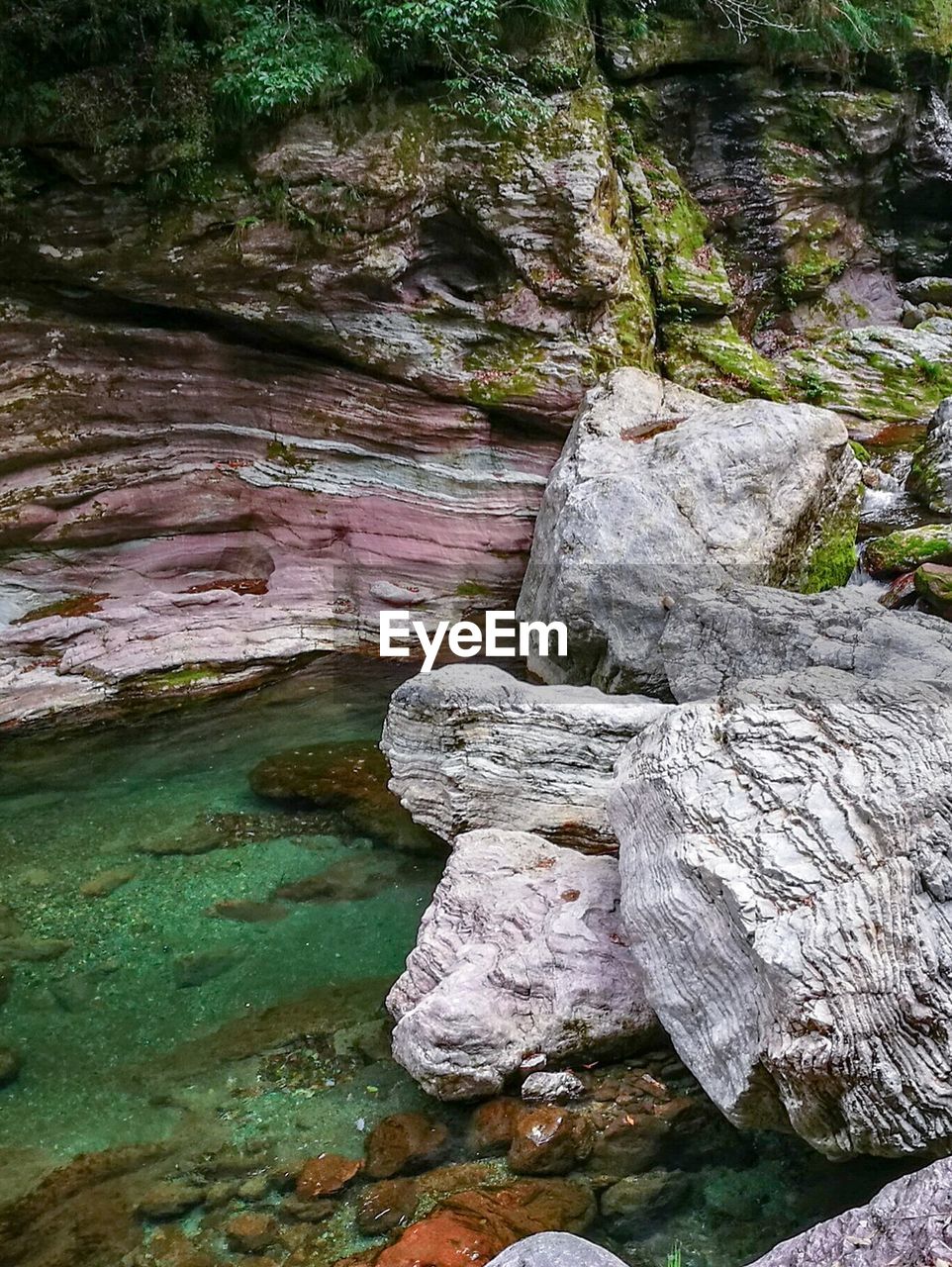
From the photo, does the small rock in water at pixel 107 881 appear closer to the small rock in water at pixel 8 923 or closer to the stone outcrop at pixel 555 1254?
the small rock in water at pixel 8 923

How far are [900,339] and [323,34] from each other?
8480 mm

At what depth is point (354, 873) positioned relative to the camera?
696 centimetres

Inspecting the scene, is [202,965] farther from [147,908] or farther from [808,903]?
[808,903]

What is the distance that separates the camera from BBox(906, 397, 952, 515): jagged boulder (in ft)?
31.8

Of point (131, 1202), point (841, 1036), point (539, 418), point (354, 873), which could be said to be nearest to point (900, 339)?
point (539, 418)

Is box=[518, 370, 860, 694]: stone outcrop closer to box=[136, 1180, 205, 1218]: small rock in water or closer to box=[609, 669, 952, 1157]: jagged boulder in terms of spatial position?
box=[609, 669, 952, 1157]: jagged boulder

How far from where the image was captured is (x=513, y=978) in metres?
5.09

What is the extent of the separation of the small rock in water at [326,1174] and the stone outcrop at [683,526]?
14.6ft

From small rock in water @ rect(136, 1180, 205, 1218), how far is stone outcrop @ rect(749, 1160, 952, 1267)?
100 inches

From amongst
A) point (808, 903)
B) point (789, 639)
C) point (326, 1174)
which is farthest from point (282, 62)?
point (326, 1174)

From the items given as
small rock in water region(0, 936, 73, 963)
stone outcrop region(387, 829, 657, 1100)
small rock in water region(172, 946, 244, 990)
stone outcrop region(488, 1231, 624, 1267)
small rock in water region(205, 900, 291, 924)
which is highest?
stone outcrop region(488, 1231, 624, 1267)

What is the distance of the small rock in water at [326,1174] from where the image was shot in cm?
435

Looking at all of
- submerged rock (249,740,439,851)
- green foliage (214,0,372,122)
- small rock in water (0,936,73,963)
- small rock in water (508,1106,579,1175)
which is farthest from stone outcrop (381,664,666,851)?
green foliage (214,0,372,122)

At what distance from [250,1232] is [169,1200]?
1.53ft
